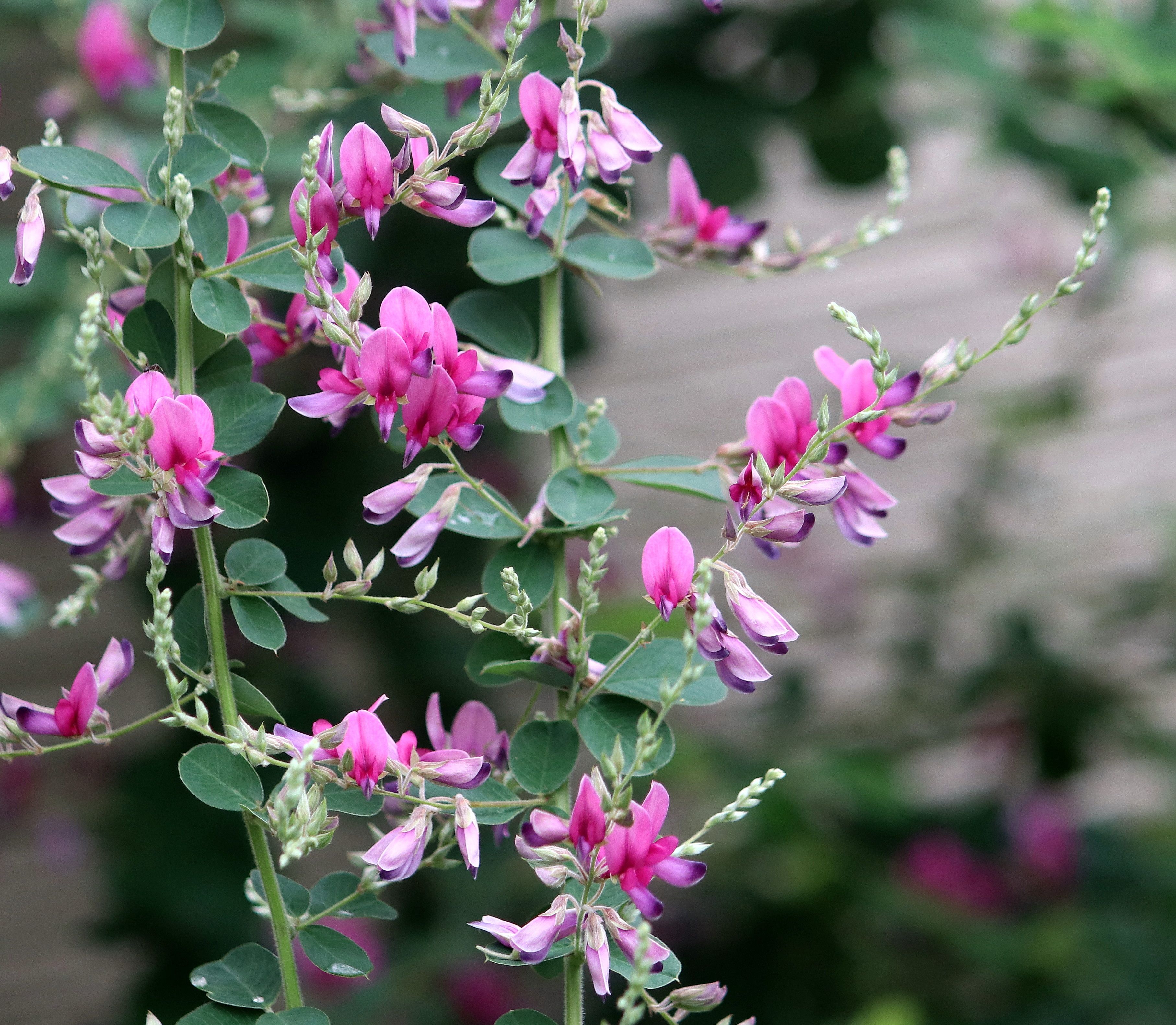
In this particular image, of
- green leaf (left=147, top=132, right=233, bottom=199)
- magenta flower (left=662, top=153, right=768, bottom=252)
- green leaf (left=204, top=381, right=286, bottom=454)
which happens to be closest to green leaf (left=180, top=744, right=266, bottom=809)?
green leaf (left=204, top=381, right=286, bottom=454)

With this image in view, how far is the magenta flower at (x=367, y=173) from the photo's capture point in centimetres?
40

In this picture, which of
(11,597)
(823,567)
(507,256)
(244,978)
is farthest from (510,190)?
(823,567)

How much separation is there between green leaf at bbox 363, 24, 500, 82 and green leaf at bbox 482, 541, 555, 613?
0.24m

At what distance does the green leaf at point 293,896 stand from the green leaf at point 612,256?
0.29 m

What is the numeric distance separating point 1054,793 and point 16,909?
199 centimetres

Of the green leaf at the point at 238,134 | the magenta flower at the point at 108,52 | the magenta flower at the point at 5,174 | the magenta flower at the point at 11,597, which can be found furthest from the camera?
the magenta flower at the point at 108,52

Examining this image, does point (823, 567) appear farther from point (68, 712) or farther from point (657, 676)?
point (68, 712)

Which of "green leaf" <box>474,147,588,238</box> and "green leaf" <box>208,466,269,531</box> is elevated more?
"green leaf" <box>474,147,588,238</box>

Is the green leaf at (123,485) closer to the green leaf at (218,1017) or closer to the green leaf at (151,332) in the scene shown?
the green leaf at (151,332)

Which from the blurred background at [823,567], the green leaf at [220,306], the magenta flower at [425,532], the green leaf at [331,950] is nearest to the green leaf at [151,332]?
the green leaf at [220,306]

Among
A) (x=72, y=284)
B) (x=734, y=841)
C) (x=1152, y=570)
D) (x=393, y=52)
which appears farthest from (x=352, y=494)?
(x=1152, y=570)

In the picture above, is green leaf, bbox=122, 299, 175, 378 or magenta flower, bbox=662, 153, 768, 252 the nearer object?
green leaf, bbox=122, 299, 175, 378

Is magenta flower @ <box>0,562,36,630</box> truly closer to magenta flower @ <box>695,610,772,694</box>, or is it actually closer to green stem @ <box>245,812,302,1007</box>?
green stem @ <box>245,812,302,1007</box>

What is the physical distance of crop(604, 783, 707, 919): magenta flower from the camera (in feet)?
1.28
